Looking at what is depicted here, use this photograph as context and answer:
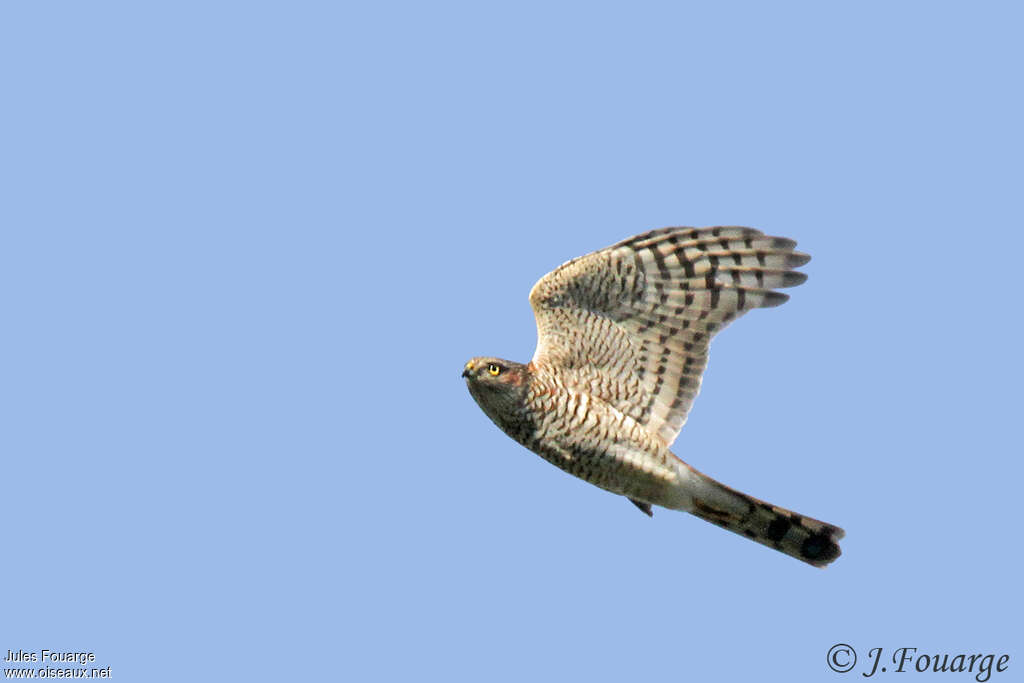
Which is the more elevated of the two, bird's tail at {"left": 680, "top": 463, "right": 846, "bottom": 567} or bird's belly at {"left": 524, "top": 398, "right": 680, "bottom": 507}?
bird's belly at {"left": 524, "top": 398, "right": 680, "bottom": 507}

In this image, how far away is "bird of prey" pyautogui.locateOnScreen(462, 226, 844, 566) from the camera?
7484 millimetres

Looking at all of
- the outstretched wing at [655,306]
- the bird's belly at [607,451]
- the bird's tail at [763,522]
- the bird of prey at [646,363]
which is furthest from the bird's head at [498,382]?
the bird's tail at [763,522]

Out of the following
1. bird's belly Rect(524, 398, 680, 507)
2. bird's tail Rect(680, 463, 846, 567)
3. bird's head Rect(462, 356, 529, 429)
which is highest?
bird's head Rect(462, 356, 529, 429)

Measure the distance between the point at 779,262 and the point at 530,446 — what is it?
8.00 feet

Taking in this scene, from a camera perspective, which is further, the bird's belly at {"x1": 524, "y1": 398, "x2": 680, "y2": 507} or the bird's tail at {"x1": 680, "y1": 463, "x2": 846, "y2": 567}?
the bird's tail at {"x1": 680, "y1": 463, "x2": 846, "y2": 567}

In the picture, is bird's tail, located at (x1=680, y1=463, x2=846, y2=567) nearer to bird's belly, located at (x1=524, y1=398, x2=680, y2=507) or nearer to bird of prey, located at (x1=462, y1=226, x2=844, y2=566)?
bird of prey, located at (x1=462, y1=226, x2=844, y2=566)

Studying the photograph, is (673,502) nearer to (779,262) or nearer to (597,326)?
(597,326)

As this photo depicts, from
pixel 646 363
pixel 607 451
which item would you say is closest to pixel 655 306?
pixel 646 363

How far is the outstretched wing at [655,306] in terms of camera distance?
7559mm

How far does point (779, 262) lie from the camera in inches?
298

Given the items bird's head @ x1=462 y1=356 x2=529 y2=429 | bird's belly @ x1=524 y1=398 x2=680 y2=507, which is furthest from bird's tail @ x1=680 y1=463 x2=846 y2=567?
bird's head @ x1=462 y1=356 x2=529 y2=429

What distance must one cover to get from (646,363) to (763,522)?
5.14ft

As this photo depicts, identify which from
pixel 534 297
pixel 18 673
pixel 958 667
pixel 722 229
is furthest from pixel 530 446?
pixel 18 673

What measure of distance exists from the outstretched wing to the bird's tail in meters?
0.51
